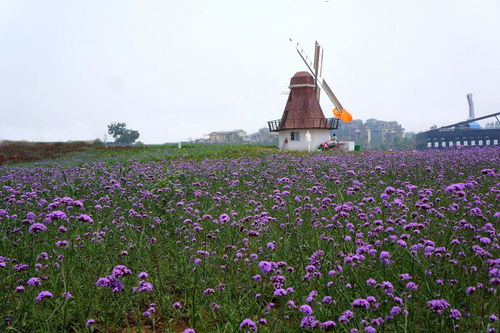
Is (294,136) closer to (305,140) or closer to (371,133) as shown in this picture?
(305,140)

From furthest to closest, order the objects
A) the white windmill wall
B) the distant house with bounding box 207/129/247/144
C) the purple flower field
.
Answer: the distant house with bounding box 207/129/247/144
the white windmill wall
the purple flower field

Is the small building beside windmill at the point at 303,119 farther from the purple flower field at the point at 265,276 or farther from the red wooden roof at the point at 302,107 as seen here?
the purple flower field at the point at 265,276

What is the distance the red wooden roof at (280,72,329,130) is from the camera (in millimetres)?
36781

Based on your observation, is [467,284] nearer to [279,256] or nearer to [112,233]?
[279,256]

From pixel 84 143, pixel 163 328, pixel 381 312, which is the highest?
pixel 84 143

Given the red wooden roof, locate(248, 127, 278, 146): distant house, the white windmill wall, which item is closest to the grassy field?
the white windmill wall

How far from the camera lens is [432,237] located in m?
5.33

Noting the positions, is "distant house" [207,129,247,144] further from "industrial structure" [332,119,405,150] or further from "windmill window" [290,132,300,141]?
"windmill window" [290,132,300,141]

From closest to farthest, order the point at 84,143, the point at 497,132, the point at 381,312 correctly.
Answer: the point at 381,312, the point at 84,143, the point at 497,132

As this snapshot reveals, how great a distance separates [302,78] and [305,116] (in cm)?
420

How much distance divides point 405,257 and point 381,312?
132cm

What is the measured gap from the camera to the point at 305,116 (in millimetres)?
36812

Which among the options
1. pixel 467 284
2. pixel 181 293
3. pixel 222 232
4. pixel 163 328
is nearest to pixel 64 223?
pixel 222 232

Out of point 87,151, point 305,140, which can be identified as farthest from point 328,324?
point 87,151
